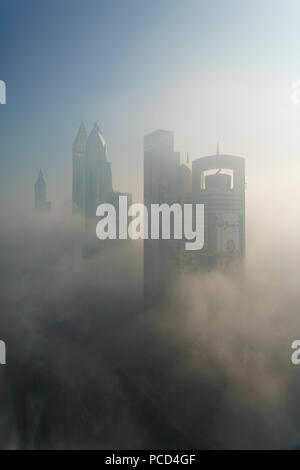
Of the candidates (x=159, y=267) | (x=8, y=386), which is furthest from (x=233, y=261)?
(x=8, y=386)

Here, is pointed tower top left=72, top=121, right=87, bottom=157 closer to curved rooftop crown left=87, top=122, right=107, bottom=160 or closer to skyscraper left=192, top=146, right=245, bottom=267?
curved rooftop crown left=87, top=122, right=107, bottom=160

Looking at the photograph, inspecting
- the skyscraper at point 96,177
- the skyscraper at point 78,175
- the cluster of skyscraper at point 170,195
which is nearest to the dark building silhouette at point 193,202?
the cluster of skyscraper at point 170,195

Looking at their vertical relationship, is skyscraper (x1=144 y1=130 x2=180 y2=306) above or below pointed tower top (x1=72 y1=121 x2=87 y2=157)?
below

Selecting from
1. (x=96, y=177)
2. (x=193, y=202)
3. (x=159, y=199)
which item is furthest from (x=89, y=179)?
(x=193, y=202)

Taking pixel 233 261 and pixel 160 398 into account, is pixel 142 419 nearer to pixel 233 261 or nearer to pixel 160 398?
pixel 160 398

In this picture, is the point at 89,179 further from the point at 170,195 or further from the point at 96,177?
the point at 170,195

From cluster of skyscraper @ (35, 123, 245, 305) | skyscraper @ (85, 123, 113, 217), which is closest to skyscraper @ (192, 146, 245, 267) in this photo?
cluster of skyscraper @ (35, 123, 245, 305)

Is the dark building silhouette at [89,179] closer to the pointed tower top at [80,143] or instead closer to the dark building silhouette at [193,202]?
the pointed tower top at [80,143]

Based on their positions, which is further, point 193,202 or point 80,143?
point 193,202
